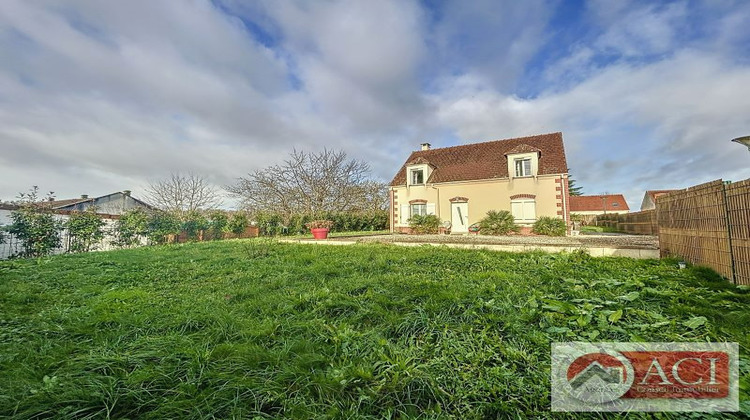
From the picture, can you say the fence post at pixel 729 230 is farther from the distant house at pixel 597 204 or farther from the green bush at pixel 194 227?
the distant house at pixel 597 204

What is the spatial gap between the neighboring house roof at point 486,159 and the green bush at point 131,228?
13672 mm

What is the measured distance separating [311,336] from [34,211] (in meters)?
14.0

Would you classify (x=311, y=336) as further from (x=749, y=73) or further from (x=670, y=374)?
(x=749, y=73)

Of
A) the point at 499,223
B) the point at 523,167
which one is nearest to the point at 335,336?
the point at 499,223

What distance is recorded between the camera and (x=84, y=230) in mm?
11148

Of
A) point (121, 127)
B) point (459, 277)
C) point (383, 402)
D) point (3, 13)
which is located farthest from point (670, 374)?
point (121, 127)

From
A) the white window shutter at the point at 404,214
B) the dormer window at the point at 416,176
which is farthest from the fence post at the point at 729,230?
the white window shutter at the point at 404,214

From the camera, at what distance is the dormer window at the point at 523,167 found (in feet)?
50.0

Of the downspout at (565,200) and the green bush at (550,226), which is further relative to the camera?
the downspout at (565,200)

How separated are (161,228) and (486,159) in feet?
59.2

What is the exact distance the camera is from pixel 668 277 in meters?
3.78

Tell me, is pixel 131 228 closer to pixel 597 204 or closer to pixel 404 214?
pixel 404 214

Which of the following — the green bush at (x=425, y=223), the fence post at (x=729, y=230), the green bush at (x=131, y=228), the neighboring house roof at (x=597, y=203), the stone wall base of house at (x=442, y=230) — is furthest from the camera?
the neighboring house roof at (x=597, y=203)

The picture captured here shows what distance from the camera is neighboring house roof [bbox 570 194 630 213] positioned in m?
42.9
